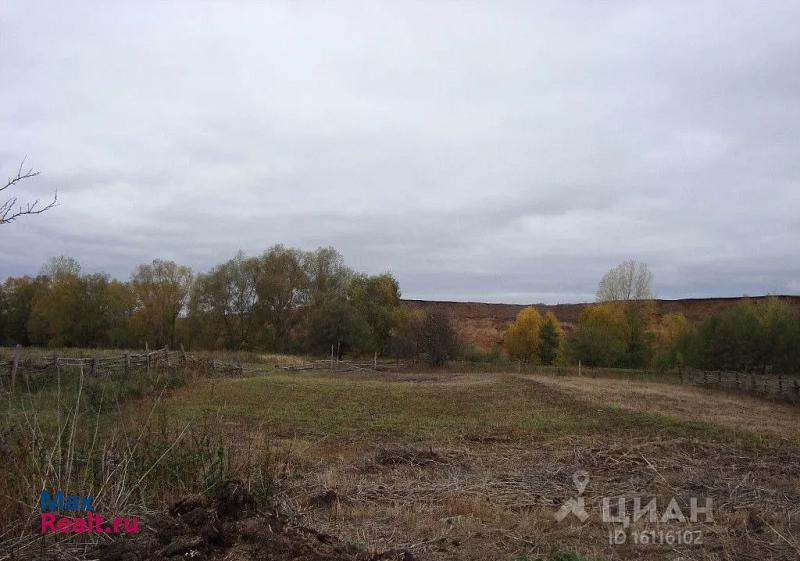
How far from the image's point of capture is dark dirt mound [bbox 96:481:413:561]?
11.4 feet

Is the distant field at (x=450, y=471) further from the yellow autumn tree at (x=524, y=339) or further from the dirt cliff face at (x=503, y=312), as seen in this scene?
the dirt cliff face at (x=503, y=312)

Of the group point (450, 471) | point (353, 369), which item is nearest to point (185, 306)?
point (353, 369)

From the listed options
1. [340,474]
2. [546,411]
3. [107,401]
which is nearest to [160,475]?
[340,474]

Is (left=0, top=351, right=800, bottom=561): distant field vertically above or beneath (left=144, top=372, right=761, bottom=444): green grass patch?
above

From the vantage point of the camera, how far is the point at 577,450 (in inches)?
359

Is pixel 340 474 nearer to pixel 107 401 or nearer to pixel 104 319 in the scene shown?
pixel 107 401

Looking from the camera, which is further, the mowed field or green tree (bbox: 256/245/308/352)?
green tree (bbox: 256/245/308/352)

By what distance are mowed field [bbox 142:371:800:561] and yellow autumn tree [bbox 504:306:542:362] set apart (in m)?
33.6

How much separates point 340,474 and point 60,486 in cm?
384

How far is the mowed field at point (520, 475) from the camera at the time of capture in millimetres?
4572

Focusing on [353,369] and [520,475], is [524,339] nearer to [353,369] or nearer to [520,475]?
[353,369]

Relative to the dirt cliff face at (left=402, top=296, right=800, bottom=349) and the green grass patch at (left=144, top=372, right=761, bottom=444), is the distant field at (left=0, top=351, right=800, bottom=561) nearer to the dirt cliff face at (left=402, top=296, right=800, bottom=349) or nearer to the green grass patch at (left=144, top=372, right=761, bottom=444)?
the green grass patch at (left=144, top=372, right=761, bottom=444)

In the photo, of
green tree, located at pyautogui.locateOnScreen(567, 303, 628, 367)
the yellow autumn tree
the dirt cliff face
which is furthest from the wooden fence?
the dirt cliff face

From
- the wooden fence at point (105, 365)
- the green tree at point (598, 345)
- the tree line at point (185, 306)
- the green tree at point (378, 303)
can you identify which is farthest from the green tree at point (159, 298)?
the green tree at point (598, 345)
